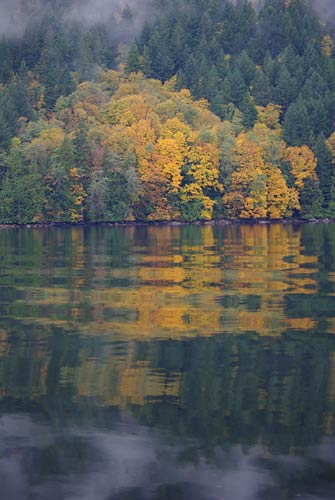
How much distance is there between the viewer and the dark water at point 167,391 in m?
14.1

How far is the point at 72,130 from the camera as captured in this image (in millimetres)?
153875

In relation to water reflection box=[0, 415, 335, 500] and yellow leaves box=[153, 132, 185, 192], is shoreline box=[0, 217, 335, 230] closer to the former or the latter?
yellow leaves box=[153, 132, 185, 192]

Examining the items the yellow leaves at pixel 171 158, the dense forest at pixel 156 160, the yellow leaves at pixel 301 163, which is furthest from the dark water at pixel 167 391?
the yellow leaves at pixel 301 163

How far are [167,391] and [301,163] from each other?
138 m

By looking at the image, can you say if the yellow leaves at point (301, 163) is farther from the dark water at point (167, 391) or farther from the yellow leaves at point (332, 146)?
the dark water at point (167, 391)

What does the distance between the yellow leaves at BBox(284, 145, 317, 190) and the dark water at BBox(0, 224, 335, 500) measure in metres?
116

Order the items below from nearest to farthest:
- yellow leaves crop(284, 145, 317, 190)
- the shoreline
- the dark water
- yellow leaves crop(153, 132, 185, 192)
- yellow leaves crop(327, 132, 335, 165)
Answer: the dark water
the shoreline
yellow leaves crop(153, 132, 185, 192)
yellow leaves crop(284, 145, 317, 190)
yellow leaves crop(327, 132, 335, 165)

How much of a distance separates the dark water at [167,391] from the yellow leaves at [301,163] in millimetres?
115756

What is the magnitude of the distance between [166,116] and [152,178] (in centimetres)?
2438

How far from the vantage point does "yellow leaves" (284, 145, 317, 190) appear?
502 feet

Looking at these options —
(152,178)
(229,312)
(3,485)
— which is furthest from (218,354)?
→ (152,178)

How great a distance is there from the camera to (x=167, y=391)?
62.5ft

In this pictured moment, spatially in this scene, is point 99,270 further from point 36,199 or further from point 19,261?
point 36,199

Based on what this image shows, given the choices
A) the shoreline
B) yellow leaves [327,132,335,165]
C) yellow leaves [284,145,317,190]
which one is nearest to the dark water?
the shoreline
